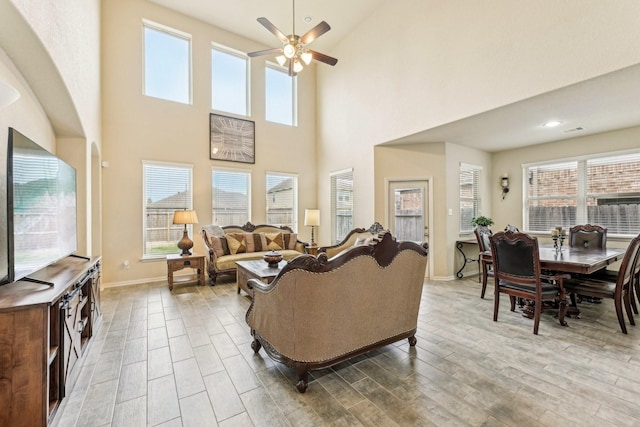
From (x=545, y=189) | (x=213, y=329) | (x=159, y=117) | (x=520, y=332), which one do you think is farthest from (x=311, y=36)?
(x=545, y=189)

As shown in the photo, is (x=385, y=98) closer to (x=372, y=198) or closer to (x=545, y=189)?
(x=372, y=198)

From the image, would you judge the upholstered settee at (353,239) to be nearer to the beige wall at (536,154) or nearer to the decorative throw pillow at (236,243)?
the decorative throw pillow at (236,243)

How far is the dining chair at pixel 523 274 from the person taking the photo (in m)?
2.94

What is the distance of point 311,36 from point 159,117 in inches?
136

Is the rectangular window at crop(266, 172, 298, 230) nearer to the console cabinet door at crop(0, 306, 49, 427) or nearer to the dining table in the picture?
the dining table

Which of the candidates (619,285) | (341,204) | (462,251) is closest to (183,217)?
(341,204)

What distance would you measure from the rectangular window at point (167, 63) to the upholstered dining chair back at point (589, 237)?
7.29 m

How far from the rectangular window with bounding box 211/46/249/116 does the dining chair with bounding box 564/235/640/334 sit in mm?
6412

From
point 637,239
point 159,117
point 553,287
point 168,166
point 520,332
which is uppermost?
point 159,117

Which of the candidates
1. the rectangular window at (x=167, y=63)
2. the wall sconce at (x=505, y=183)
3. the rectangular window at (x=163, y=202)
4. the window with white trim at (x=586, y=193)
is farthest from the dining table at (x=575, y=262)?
the rectangular window at (x=167, y=63)

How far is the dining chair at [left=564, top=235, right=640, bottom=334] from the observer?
9.52ft

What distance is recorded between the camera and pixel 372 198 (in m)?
5.65

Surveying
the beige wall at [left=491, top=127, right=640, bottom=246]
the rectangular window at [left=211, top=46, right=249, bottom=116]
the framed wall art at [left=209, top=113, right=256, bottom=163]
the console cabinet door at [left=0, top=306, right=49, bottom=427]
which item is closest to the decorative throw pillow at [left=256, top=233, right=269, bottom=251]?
the framed wall art at [left=209, top=113, right=256, bottom=163]

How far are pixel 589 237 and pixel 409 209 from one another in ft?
8.83
